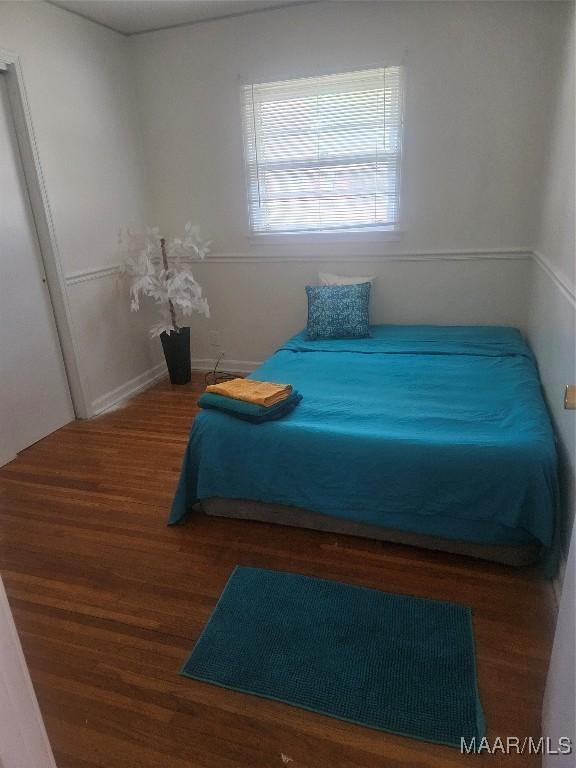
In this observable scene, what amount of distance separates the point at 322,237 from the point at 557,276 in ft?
5.93

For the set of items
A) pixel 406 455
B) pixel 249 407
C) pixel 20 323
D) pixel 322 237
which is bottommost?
pixel 406 455

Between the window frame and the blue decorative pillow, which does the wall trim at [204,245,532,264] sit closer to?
the window frame

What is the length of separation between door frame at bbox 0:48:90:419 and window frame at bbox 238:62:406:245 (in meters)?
1.44

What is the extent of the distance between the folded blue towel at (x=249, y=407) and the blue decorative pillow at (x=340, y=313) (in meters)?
1.23

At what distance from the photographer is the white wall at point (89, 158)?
299 centimetres

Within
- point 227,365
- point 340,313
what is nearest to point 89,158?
point 227,365

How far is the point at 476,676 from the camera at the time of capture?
4.94ft

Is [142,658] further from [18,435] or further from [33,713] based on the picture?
[18,435]

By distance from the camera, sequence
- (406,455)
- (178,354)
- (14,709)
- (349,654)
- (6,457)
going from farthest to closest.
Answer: (178,354)
(6,457)
(406,455)
(349,654)
(14,709)

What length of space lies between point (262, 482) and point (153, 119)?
3208 millimetres

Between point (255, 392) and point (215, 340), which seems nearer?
point (255, 392)

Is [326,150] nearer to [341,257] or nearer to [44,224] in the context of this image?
[341,257]

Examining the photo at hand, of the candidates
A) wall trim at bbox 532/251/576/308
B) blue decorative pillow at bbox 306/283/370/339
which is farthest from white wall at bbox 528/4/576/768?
blue decorative pillow at bbox 306/283/370/339

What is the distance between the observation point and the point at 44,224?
3.10 meters
